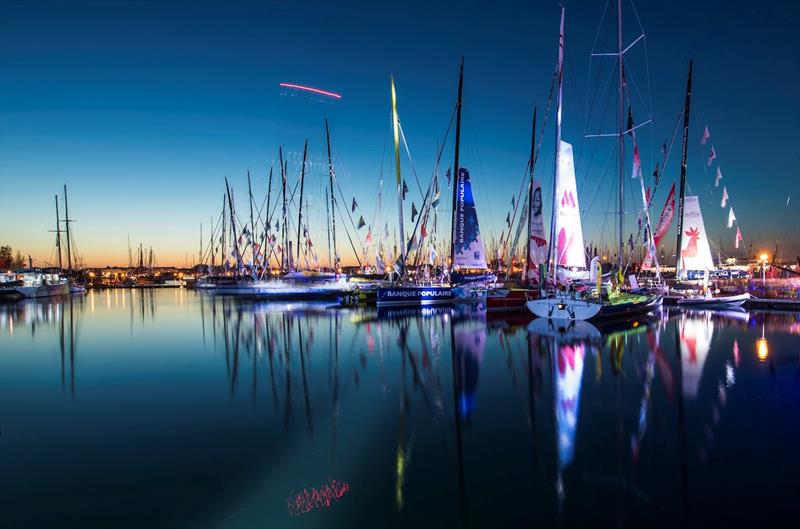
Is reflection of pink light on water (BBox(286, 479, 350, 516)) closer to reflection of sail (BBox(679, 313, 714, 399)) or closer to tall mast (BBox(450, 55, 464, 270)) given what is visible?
reflection of sail (BBox(679, 313, 714, 399))

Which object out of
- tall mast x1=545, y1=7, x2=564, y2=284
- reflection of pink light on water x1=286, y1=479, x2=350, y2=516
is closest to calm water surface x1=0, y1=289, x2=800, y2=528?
reflection of pink light on water x1=286, y1=479, x2=350, y2=516

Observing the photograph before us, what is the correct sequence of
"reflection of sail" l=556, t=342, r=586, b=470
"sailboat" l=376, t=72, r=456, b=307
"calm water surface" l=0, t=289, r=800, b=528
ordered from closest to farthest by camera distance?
"calm water surface" l=0, t=289, r=800, b=528 < "reflection of sail" l=556, t=342, r=586, b=470 < "sailboat" l=376, t=72, r=456, b=307

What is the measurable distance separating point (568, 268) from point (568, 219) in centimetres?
300

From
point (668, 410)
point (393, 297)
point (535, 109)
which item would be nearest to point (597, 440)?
point (668, 410)

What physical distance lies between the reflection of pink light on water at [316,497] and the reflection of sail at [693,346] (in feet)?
31.1

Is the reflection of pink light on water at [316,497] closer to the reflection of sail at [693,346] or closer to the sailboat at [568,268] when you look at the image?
the reflection of sail at [693,346]

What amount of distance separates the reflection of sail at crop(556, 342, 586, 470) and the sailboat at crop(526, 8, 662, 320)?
25.4ft

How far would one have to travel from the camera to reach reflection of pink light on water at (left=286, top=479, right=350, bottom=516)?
6.83m

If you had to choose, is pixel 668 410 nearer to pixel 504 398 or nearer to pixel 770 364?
pixel 504 398

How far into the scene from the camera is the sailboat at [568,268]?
89.0 ft

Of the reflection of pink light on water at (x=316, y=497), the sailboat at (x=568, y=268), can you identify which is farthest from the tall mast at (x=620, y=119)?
the reflection of pink light on water at (x=316, y=497)

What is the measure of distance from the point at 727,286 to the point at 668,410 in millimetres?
43491

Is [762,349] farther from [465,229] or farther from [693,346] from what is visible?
[465,229]

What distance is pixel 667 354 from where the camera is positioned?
60.2 ft
